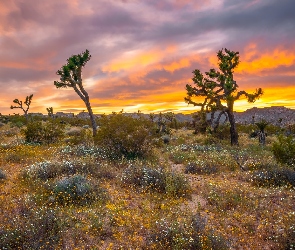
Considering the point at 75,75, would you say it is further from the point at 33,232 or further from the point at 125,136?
the point at 33,232

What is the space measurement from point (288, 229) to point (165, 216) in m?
3.23

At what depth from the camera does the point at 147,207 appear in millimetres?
8586

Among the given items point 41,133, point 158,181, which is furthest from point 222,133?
point 158,181

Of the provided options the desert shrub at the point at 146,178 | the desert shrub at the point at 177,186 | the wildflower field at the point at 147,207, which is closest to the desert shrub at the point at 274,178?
the wildflower field at the point at 147,207

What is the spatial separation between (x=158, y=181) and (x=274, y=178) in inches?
194

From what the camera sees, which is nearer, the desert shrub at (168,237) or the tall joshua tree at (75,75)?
the desert shrub at (168,237)

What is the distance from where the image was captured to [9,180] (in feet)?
35.9

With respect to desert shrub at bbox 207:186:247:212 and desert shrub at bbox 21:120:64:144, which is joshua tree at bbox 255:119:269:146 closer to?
desert shrub at bbox 207:186:247:212

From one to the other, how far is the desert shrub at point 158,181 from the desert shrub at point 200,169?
2405 millimetres

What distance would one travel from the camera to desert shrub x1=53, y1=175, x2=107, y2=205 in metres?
8.84

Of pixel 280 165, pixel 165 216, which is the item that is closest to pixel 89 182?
pixel 165 216

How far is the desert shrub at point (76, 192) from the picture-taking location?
884 centimetres

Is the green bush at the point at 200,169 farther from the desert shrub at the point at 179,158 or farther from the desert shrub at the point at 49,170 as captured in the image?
the desert shrub at the point at 49,170

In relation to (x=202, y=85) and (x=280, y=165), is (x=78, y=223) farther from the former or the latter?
(x=202, y=85)
